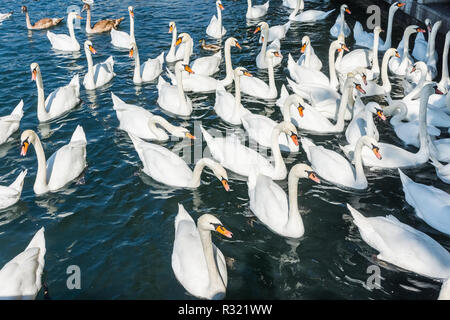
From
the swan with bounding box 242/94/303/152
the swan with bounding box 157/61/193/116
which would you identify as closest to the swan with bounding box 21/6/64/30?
the swan with bounding box 157/61/193/116

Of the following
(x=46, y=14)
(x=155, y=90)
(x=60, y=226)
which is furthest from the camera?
(x=46, y=14)

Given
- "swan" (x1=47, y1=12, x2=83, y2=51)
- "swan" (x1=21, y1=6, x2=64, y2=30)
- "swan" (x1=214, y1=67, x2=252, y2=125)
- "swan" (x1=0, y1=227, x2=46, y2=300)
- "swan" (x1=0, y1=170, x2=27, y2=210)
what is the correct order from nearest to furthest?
1. "swan" (x1=0, y1=227, x2=46, y2=300)
2. "swan" (x1=0, y1=170, x2=27, y2=210)
3. "swan" (x1=214, y1=67, x2=252, y2=125)
4. "swan" (x1=47, y1=12, x2=83, y2=51)
5. "swan" (x1=21, y1=6, x2=64, y2=30)

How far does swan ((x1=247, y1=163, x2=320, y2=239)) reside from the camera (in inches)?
321

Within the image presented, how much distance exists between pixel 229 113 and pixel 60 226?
4.92m

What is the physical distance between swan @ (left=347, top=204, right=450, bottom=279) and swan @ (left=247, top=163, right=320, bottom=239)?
923 millimetres

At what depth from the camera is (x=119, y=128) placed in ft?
39.1

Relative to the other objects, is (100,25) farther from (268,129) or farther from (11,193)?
(11,193)

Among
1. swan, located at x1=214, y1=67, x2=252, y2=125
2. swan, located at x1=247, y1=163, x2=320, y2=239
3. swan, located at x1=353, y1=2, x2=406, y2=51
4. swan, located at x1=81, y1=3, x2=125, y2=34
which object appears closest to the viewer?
swan, located at x1=247, y1=163, x2=320, y2=239

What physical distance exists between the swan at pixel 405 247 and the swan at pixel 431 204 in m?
0.76

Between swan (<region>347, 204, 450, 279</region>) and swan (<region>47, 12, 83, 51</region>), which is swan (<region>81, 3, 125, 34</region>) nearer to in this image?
swan (<region>47, 12, 83, 51</region>)

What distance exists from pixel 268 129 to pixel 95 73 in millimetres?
5937

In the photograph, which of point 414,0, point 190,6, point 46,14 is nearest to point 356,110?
point 414,0

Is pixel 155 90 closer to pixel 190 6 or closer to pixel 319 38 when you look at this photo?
pixel 319 38
